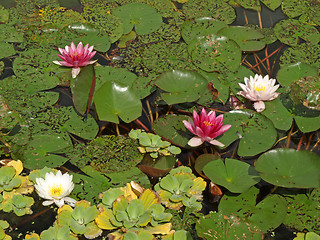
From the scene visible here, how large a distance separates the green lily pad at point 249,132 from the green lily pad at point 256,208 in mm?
361

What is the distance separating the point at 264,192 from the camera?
2.90 metres

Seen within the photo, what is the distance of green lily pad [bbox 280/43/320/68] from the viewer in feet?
12.8

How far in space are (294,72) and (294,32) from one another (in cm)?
76

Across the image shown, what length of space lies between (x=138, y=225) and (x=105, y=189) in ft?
1.26

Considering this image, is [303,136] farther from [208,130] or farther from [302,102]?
[208,130]

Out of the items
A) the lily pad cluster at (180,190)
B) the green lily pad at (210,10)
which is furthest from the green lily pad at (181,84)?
the green lily pad at (210,10)

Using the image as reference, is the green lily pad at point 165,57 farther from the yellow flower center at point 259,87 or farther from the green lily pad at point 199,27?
the yellow flower center at point 259,87

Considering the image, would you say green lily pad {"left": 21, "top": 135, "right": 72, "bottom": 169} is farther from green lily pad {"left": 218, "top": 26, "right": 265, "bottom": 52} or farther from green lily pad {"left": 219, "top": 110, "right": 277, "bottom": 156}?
green lily pad {"left": 218, "top": 26, "right": 265, "bottom": 52}

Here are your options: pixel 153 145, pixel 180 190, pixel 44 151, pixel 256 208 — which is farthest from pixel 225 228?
pixel 44 151

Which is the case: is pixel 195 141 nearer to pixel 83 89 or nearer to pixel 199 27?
pixel 83 89

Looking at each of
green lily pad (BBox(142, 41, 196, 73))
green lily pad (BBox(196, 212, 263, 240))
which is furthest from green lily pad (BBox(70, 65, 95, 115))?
green lily pad (BBox(196, 212, 263, 240))

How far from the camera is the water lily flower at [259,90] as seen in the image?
3.36 metres

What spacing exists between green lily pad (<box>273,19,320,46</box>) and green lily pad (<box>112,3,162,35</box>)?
1.31 meters

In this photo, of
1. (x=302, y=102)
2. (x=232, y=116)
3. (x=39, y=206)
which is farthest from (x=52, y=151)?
(x=302, y=102)
